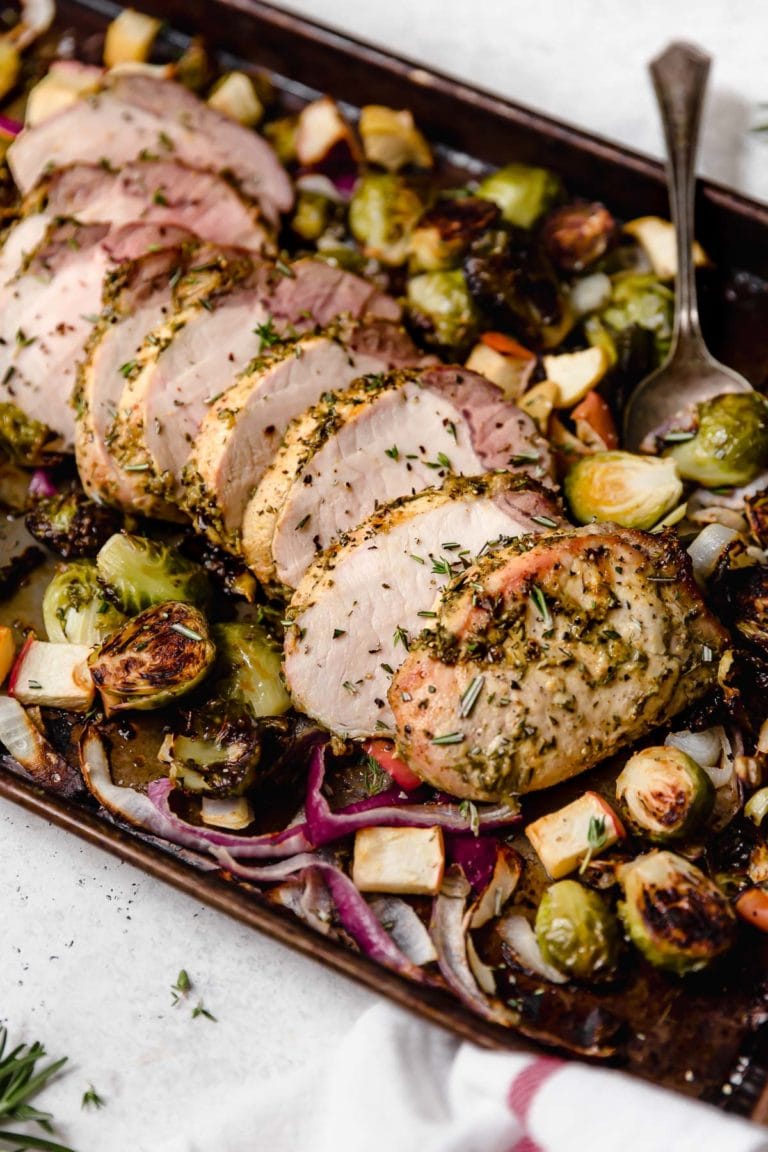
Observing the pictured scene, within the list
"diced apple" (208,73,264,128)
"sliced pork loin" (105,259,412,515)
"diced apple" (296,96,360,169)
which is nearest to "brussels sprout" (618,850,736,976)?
"sliced pork loin" (105,259,412,515)

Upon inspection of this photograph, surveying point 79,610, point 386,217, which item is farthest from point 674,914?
point 386,217

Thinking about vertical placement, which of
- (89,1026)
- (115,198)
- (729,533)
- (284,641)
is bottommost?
(89,1026)

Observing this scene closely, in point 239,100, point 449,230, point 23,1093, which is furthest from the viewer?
point 239,100

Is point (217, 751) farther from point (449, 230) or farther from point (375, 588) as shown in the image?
point (449, 230)

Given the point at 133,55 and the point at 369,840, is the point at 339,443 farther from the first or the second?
the point at 133,55

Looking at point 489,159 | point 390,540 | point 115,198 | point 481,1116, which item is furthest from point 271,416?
point 481,1116

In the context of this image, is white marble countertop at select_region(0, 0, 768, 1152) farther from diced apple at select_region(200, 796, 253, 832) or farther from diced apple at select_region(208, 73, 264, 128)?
diced apple at select_region(208, 73, 264, 128)
